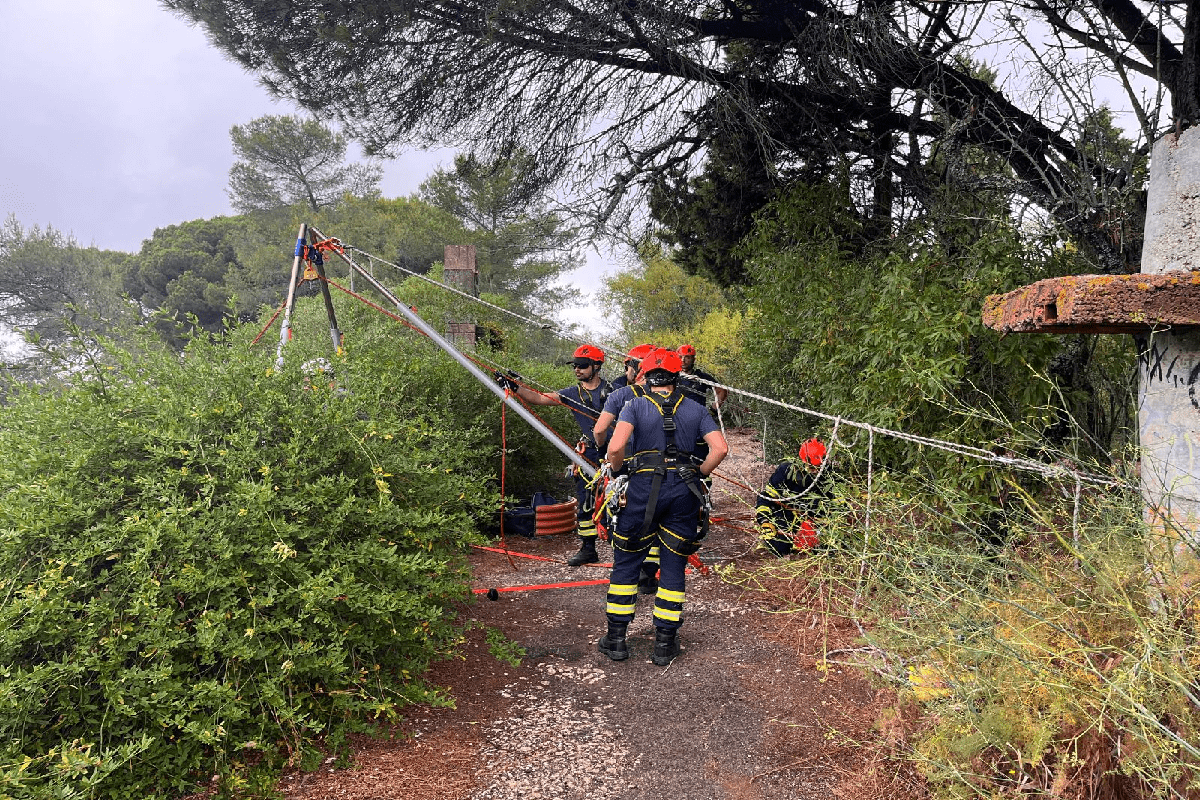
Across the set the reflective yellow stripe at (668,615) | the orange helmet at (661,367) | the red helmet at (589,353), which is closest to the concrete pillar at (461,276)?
the red helmet at (589,353)

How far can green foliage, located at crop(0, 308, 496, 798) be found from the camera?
8.55 ft

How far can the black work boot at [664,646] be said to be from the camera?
4297 mm

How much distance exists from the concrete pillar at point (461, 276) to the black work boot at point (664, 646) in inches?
222

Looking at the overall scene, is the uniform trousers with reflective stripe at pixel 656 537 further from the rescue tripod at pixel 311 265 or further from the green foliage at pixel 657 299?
the green foliage at pixel 657 299

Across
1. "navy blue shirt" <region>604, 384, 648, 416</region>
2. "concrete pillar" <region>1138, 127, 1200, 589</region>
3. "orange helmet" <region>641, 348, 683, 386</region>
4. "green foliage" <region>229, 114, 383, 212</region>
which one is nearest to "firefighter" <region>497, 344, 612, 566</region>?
"navy blue shirt" <region>604, 384, 648, 416</region>

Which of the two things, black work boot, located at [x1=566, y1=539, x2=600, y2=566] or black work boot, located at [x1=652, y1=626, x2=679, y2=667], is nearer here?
black work boot, located at [x1=652, y1=626, x2=679, y2=667]

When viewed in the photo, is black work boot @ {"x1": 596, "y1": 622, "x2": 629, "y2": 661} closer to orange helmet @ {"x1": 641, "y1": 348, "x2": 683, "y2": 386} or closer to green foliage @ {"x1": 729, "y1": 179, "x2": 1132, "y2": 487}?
orange helmet @ {"x1": 641, "y1": 348, "x2": 683, "y2": 386}

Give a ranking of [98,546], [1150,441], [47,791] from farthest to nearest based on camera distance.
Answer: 1. [1150,441]
2. [98,546]
3. [47,791]

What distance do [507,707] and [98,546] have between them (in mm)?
1983

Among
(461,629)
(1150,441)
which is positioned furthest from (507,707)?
(1150,441)

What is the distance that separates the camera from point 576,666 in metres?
4.30

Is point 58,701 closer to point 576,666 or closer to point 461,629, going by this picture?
point 461,629

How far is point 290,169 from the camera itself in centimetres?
3203

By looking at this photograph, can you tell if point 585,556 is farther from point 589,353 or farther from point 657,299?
point 657,299
